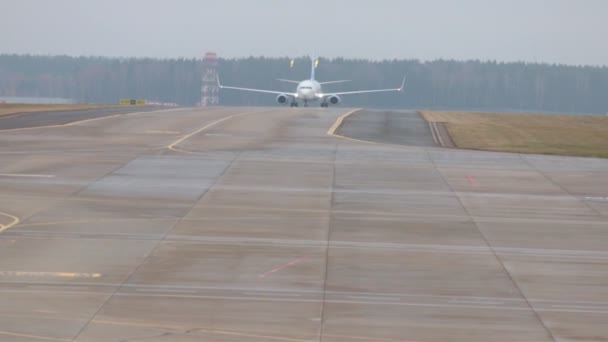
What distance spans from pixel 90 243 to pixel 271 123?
A: 1769 inches

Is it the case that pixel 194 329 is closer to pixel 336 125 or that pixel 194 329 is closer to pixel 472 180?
pixel 472 180

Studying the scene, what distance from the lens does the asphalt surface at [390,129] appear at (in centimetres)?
5877

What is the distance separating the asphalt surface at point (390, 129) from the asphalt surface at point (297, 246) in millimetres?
Answer: 9421

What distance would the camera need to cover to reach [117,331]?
17.7 metres

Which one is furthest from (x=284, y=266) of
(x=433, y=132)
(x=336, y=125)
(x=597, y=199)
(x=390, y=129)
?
(x=336, y=125)

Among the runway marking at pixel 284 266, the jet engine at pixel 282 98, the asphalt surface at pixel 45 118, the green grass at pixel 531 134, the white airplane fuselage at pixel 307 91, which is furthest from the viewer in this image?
the jet engine at pixel 282 98

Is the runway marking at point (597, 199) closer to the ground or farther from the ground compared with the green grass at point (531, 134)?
farther from the ground

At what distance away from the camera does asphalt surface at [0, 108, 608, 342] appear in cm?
1872

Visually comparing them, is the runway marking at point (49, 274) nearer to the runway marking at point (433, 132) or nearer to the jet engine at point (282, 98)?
the runway marking at point (433, 132)

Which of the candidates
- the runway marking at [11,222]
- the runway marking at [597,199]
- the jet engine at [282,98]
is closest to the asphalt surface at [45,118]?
the runway marking at [11,222]

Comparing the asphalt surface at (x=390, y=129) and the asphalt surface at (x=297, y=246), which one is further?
the asphalt surface at (x=390, y=129)

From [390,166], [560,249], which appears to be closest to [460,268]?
[560,249]

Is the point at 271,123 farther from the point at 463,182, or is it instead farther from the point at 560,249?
the point at 560,249

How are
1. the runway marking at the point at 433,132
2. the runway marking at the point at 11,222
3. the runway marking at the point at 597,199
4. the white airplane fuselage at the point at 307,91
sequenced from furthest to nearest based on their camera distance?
the white airplane fuselage at the point at 307,91
the runway marking at the point at 433,132
the runway marking at the point at 597,199
the runway marking at the point at 11,222
